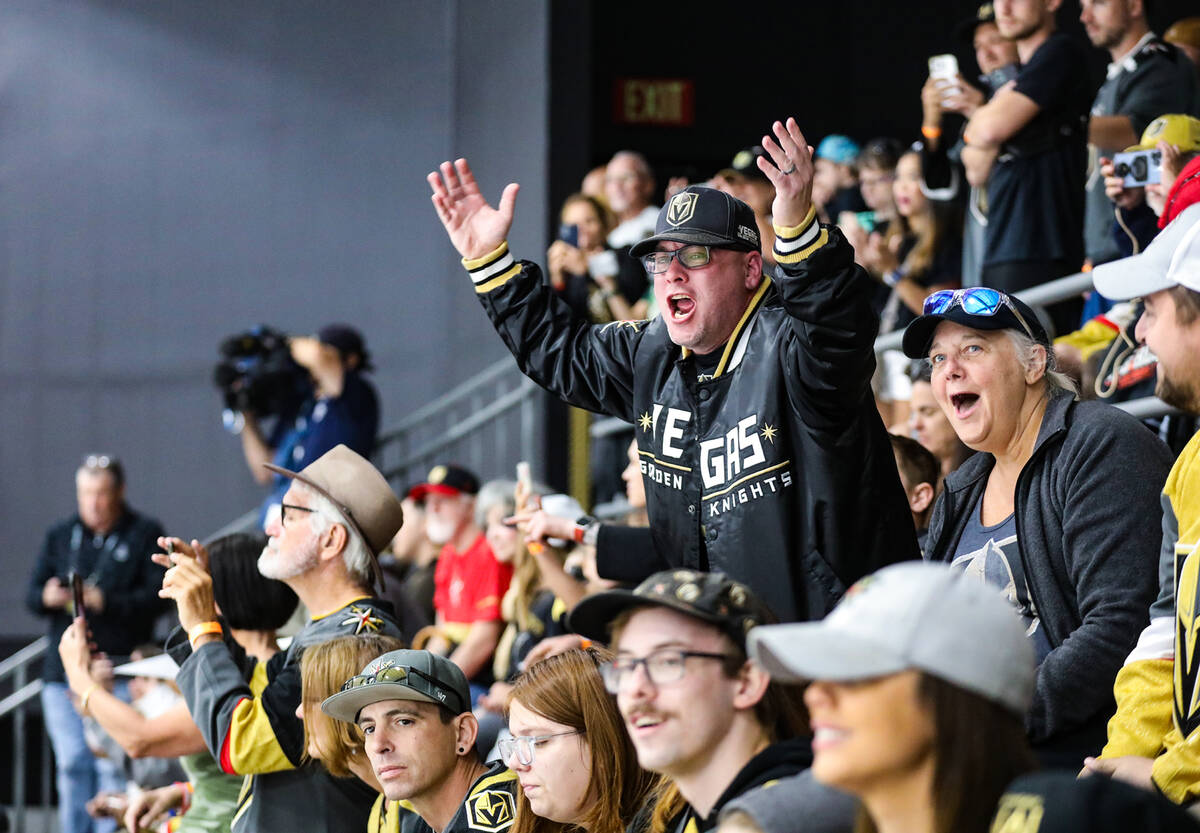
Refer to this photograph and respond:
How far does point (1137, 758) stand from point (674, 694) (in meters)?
0.81

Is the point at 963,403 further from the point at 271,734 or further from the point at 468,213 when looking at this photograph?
the point at 271,734

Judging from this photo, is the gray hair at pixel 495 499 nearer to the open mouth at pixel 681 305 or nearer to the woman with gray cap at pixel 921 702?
the open mouth at pixel 681 305

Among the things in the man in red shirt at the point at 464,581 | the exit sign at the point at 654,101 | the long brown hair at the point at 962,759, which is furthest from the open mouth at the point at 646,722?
the exit sign at the point at 654,101

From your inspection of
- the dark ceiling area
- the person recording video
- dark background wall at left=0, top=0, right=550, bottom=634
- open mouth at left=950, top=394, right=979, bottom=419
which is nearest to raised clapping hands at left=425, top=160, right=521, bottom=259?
open mouth at left=950, top=394, right=979, bottom=419

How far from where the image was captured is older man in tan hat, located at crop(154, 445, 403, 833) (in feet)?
12.5

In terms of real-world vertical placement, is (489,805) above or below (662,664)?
below

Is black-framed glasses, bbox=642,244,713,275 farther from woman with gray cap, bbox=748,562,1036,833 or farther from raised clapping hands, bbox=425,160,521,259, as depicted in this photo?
woman with gray cap, bbox=748,562,1036,833

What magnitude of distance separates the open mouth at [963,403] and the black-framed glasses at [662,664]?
3.59 ft

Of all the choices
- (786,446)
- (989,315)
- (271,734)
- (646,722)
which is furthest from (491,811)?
(989,315)

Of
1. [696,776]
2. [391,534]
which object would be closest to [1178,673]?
[696,776]

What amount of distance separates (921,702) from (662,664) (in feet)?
2.00

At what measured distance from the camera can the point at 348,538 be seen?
4230mm

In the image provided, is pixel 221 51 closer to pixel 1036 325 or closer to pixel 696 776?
pixel 1036 325

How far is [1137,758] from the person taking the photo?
8.42 ft
